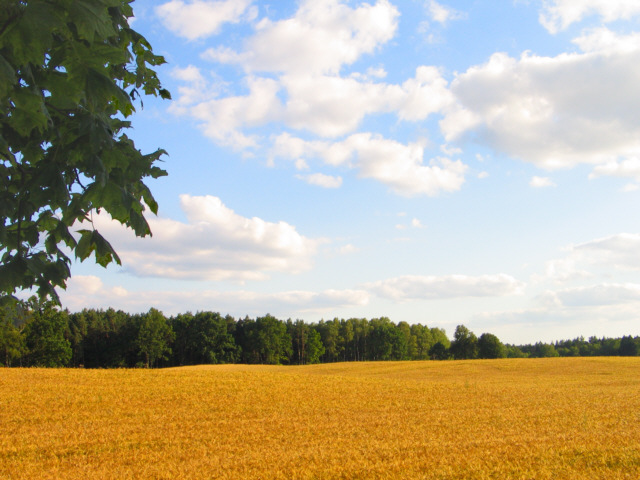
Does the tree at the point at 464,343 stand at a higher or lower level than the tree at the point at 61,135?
lower

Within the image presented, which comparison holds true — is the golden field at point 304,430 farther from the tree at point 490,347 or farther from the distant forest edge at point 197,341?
the tree at point 490,347

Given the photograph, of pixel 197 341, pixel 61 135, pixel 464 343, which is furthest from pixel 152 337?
pixel 61 135

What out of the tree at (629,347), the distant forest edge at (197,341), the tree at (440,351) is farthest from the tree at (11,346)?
the tree at (629,347)

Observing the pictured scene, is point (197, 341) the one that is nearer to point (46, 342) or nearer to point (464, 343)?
point (46, 342)

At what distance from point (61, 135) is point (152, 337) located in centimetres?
9268

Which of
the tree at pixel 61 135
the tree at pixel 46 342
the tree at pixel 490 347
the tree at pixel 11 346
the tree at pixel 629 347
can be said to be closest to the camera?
the tree at pixel 61 135

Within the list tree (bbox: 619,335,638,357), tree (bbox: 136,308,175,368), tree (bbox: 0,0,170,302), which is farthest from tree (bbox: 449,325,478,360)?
tree (bbox: 0,0,170,302)

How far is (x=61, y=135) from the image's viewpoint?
3.25 m

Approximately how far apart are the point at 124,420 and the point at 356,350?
381ft

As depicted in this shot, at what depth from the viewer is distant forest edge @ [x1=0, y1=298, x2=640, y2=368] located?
81000mm

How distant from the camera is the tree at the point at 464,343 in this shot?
120m

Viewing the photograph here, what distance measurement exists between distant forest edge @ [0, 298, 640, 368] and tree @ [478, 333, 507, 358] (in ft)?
0.77

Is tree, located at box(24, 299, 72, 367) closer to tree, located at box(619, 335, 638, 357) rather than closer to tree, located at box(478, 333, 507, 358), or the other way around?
tree, located at box(478, 333, 507, 358)

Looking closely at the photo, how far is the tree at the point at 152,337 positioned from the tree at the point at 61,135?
90992 millimetres
